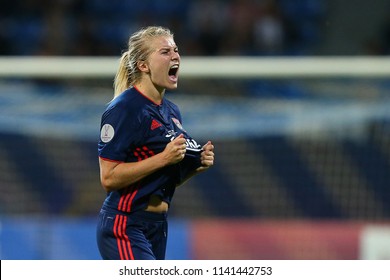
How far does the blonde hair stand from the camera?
3.94 metres

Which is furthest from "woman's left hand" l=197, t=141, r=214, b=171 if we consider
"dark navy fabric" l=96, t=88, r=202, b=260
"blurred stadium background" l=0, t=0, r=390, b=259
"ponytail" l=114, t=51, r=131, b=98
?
"blurred stadium background" l=0, t=0, r=390, b=259

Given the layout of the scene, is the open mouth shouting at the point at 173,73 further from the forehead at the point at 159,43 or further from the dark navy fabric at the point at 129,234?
the dark navy fabric at the point at 129,234

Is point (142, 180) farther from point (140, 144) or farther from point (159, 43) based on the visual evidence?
point (159, 43)

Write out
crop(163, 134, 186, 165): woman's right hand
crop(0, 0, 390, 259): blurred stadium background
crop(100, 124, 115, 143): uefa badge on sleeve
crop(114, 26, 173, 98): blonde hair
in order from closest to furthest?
crop(163, 134, 186, 165): woman's right hand
crop(100, 124, 115, 143): uefa badge on sleeve
crop(114, 26, 173, 98): blonde hair
crop(0, 0, 390, 259): blurred stadium background

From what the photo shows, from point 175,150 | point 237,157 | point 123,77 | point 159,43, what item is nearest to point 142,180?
point 175,150

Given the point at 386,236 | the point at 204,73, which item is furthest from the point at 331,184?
the point at 204,73

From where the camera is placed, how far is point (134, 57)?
13.0 feet

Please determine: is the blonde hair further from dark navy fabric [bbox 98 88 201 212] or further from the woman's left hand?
the woman's left hand

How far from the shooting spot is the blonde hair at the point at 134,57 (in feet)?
12.9

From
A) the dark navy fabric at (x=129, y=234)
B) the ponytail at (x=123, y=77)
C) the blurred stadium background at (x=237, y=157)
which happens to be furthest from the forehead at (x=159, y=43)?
the blurred stadium background at (x=237, y=157)

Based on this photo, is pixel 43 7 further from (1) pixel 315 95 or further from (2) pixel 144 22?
(1) pixel 315 95

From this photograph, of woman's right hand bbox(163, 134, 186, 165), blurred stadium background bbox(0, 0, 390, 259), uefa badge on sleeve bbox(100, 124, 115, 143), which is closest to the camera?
woman's right hand bbox(163, 134, 186, 165)

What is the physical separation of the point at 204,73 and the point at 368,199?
1.80 m

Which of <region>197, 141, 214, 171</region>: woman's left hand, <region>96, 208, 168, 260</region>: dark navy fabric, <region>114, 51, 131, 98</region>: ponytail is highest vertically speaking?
<region>114, 51, 131, 98</region>: ponytail
